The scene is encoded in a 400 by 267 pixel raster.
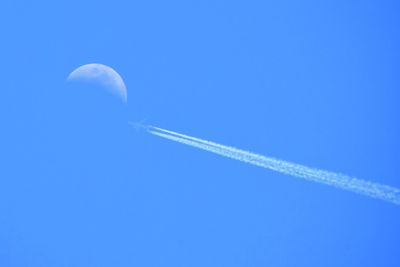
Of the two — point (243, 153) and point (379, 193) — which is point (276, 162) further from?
point (379, 193)

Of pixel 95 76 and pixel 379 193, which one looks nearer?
pixel 379 193

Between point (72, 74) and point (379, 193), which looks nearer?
point (379, 193)

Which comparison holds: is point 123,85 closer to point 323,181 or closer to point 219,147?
point 219,147

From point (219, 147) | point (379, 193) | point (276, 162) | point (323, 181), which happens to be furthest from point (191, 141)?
point (379, 193)

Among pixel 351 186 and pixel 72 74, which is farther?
pixel 72 74

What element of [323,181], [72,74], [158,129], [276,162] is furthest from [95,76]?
[323,181]

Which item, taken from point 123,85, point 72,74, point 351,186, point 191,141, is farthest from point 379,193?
point 72,74

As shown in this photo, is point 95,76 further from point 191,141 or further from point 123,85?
point 191,141
